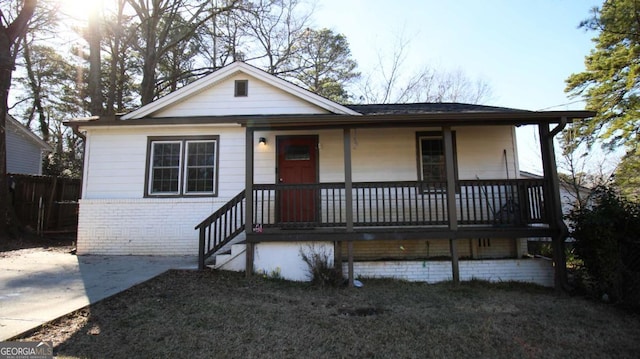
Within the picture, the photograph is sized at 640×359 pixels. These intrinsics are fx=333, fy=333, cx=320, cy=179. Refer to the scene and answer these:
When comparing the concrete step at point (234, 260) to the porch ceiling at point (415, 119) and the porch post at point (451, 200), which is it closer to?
the porch ceiling at point (415, 119)

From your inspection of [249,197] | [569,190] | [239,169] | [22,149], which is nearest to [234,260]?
[249,197]

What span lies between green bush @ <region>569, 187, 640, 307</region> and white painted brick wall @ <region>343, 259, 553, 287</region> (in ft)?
2.96

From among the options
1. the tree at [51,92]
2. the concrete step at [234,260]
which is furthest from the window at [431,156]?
the tree at [51,92]

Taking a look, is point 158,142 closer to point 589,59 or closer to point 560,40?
point 560,40

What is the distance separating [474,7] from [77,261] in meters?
12.7

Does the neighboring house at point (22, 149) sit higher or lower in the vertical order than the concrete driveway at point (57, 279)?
higher

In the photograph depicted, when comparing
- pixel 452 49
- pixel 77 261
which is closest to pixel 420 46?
pixel 452 49

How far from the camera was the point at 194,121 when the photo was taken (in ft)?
26.2

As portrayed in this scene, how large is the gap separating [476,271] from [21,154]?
2197 centimetres

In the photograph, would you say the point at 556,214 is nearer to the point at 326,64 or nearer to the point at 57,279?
the point at 57,279

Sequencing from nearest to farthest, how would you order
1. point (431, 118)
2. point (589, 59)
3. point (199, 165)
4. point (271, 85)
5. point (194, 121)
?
1. point (431, 118)
2. point (194, 121)
3. point (199, 165)
4. point (271, 85)
5. point (589, 59)

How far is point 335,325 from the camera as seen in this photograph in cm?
414

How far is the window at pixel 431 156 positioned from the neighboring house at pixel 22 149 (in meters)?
19.6

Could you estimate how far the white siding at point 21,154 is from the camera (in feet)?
55.6
